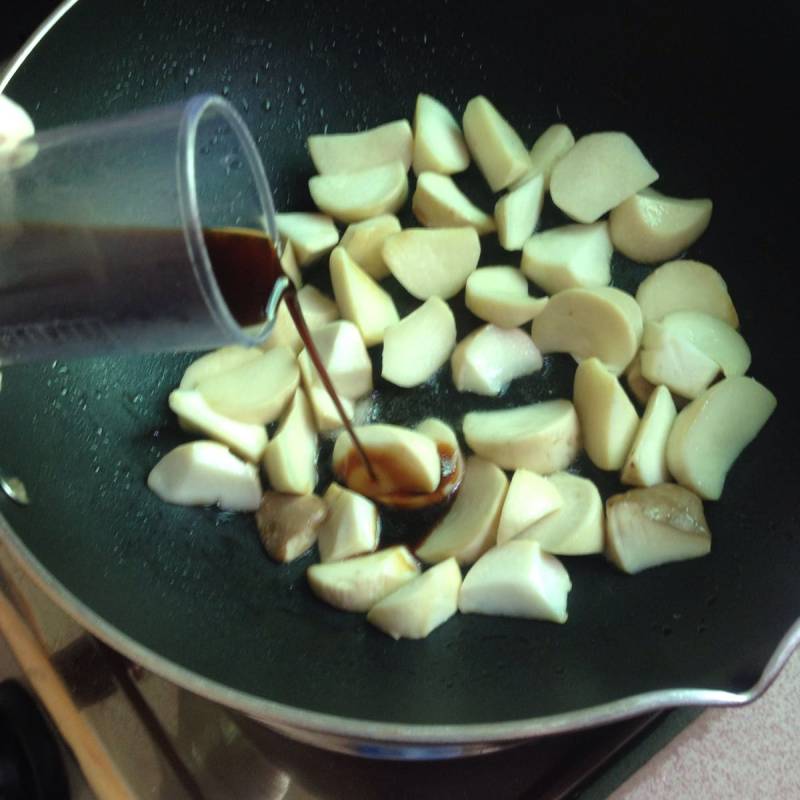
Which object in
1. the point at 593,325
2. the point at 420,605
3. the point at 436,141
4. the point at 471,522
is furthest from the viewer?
the point at 436,141

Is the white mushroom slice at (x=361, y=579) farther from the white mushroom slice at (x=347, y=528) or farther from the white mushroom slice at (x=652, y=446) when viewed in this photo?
the white mushroom slice at (x=652, y=446)

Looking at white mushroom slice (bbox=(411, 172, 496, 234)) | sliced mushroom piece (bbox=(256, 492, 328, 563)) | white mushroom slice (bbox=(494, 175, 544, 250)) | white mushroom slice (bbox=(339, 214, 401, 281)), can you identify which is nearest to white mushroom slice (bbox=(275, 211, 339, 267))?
white mushroom slice (bbox=(339, 214, 401, 281))

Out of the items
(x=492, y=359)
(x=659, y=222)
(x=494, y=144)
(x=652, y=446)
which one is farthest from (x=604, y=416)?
(x=494, y=144)

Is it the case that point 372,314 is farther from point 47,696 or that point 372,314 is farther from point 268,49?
point 47,696

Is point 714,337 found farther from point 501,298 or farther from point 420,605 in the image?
point 420,605

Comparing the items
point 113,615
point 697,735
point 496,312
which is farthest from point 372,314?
point 697,735
